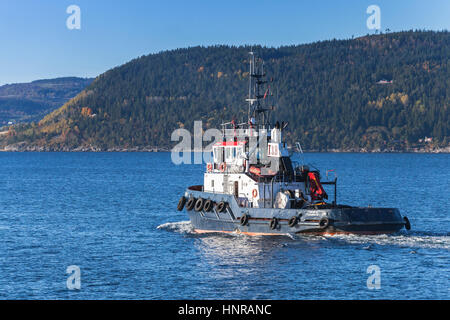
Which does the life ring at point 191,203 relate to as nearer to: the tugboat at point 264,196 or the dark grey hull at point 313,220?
the tugboat at point 264,196

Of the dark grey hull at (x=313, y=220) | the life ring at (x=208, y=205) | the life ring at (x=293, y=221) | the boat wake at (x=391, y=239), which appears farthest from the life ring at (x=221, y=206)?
the life ring at (x=293, y=221)

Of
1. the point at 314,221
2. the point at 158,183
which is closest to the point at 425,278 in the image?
the point at 314,221

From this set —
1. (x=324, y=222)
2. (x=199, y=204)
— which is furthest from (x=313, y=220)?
(x=199, y=204)

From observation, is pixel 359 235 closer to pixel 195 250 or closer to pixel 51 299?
pixel 195 250

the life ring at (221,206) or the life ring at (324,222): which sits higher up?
the life ring at (221,206)

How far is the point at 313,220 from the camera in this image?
132 feet

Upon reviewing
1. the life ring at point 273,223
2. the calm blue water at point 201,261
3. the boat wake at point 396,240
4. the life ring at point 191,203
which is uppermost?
the life ring at point 191,203

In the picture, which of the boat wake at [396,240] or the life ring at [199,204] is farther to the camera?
the life ring at [199,204]

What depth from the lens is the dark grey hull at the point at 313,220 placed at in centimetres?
3994

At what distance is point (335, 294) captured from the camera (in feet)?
102

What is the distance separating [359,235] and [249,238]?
6.75 m

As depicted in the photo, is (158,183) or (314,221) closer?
(314,221)

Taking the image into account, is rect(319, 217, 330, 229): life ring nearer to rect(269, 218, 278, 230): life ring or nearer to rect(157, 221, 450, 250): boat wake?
rect(157, 221, 450, 250): boat wake

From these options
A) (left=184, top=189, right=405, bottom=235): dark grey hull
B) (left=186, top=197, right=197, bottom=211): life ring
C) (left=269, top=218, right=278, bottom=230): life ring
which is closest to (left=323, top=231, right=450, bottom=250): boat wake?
(left=184, top=189, right=405, bottom=235): dark grey hull
